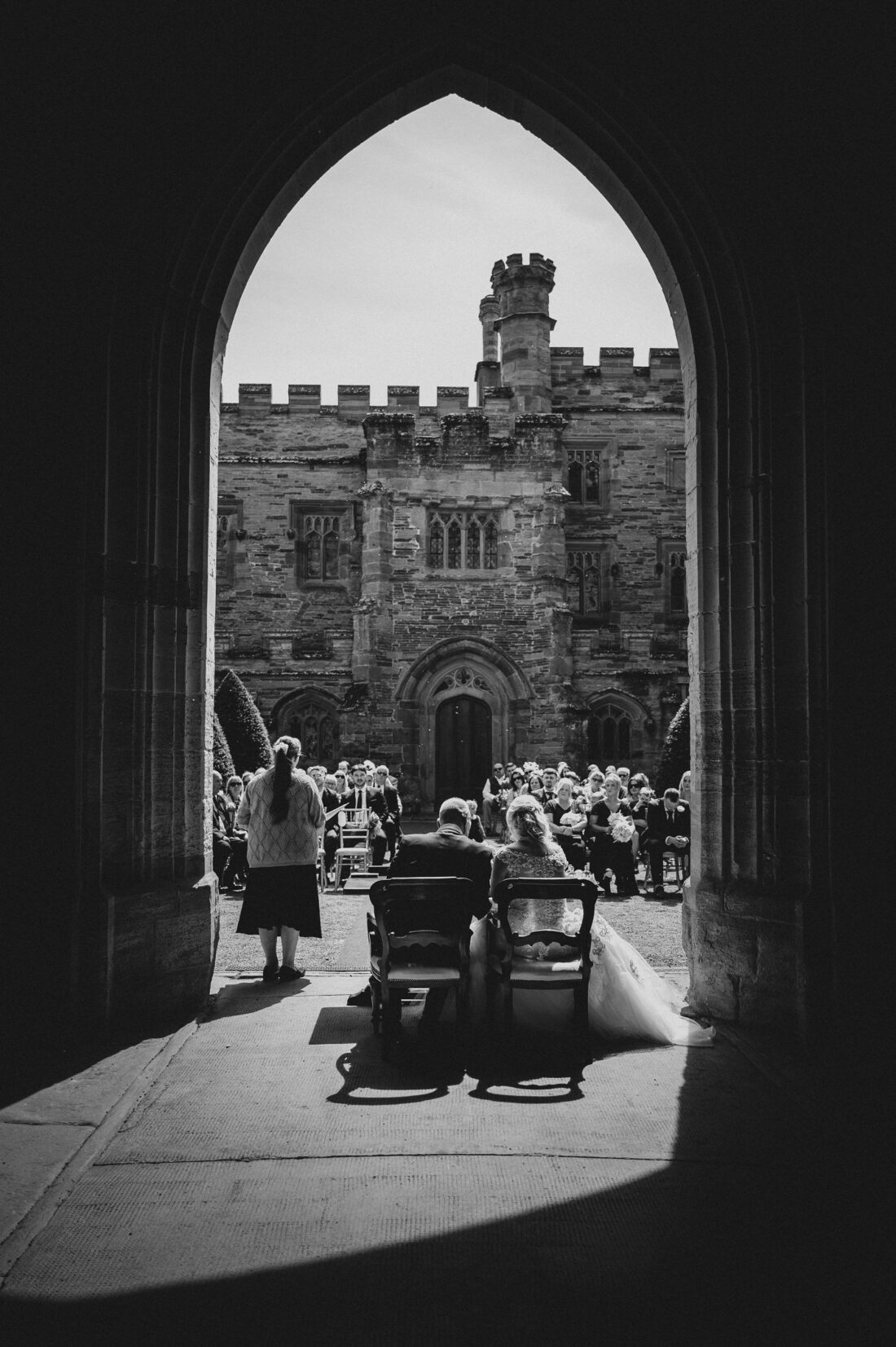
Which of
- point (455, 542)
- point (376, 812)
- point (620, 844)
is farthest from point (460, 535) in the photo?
point (620, 844)

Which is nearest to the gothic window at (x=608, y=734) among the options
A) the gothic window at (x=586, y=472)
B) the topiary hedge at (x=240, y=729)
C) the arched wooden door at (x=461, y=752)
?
the arched wooden door at (x=461, y=752)

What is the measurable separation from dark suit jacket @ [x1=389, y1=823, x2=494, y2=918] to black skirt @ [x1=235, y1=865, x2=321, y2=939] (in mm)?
1407

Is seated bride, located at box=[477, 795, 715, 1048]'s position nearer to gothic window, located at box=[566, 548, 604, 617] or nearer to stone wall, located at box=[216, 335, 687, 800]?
stone wall, located at box=[216, 335, 687, 800]

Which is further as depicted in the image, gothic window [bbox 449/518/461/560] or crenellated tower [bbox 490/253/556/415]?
crenellated tower [bbox 490/253/556/415]

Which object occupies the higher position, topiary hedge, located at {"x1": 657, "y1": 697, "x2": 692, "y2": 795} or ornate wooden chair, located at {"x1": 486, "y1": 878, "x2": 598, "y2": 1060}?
topiary hedge, located at {"x1": 657, "y1": 697, "x2": 692, "y2": 795}

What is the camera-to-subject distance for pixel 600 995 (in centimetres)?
545

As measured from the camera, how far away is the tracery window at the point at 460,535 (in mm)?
23484

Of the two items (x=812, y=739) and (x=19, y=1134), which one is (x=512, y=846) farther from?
(x=19, y=1134)

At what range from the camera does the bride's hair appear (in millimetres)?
5691

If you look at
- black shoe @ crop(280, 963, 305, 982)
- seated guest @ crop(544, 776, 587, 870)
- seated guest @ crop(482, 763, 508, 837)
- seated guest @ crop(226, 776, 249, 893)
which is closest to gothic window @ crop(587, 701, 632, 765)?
seated guest @ crop(482, 763, 508, 837)

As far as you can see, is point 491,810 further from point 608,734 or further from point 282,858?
point 282,858

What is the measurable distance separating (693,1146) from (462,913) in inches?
67.5

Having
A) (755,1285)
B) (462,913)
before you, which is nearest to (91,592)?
(462,913)

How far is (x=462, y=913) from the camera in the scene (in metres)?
5.21
